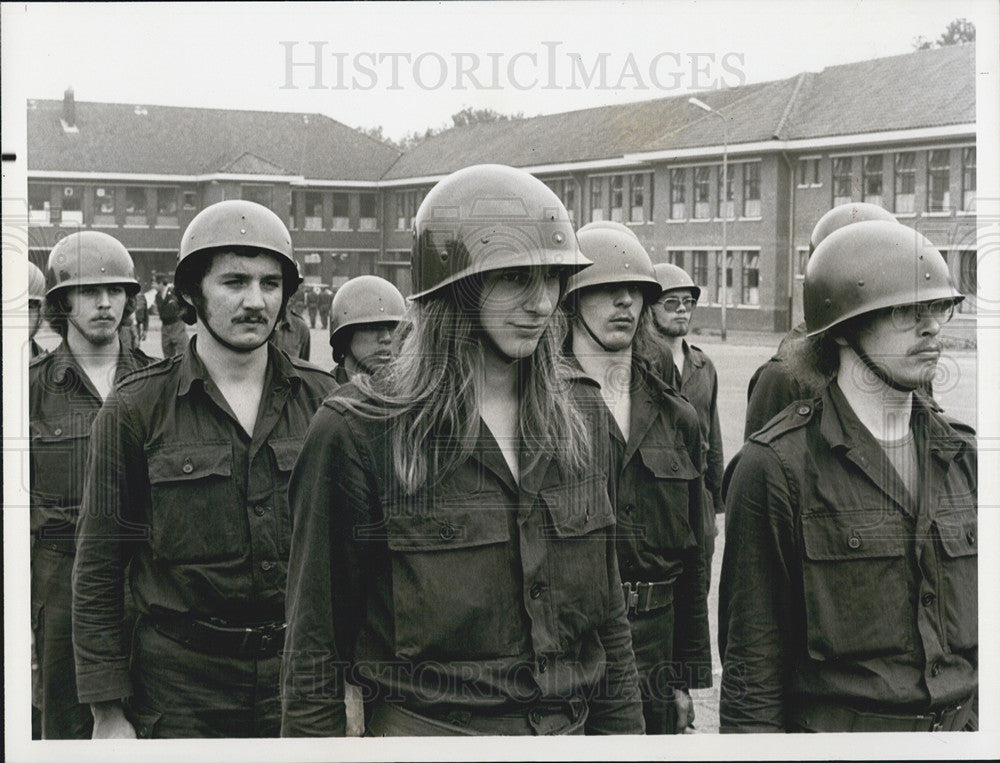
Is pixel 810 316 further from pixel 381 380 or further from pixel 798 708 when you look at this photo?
pixel 381 380

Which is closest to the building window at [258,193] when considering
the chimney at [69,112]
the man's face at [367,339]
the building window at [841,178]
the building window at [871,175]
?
the chimney at [69,112]

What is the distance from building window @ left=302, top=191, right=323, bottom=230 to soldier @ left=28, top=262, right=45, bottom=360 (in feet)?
3.66

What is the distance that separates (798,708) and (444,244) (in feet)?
5.15

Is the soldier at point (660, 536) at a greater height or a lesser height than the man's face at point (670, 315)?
lesser

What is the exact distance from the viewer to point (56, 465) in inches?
192

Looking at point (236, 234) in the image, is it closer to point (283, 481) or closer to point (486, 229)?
point (283, 481)

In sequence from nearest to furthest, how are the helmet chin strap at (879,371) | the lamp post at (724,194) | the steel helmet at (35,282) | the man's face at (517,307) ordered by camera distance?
the man's face at (517,307)
the helmet chin strap at (879,371)
the steel helmet at (35,282)
the lamp post at (724,194)

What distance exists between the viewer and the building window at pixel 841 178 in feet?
27.5

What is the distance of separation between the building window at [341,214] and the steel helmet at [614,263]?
1054 millimetres

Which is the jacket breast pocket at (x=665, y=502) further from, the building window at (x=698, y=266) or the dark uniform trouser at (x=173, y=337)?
the dark uniform trouser at (x=173, y=337)

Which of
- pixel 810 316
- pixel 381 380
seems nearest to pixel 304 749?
pixel 381 380

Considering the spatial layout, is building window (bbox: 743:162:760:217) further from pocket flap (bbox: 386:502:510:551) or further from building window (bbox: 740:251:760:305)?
pocket flap (bbox: 386:502:510:551)

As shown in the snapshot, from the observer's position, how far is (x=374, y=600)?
112 inches

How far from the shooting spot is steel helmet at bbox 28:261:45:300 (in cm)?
432
